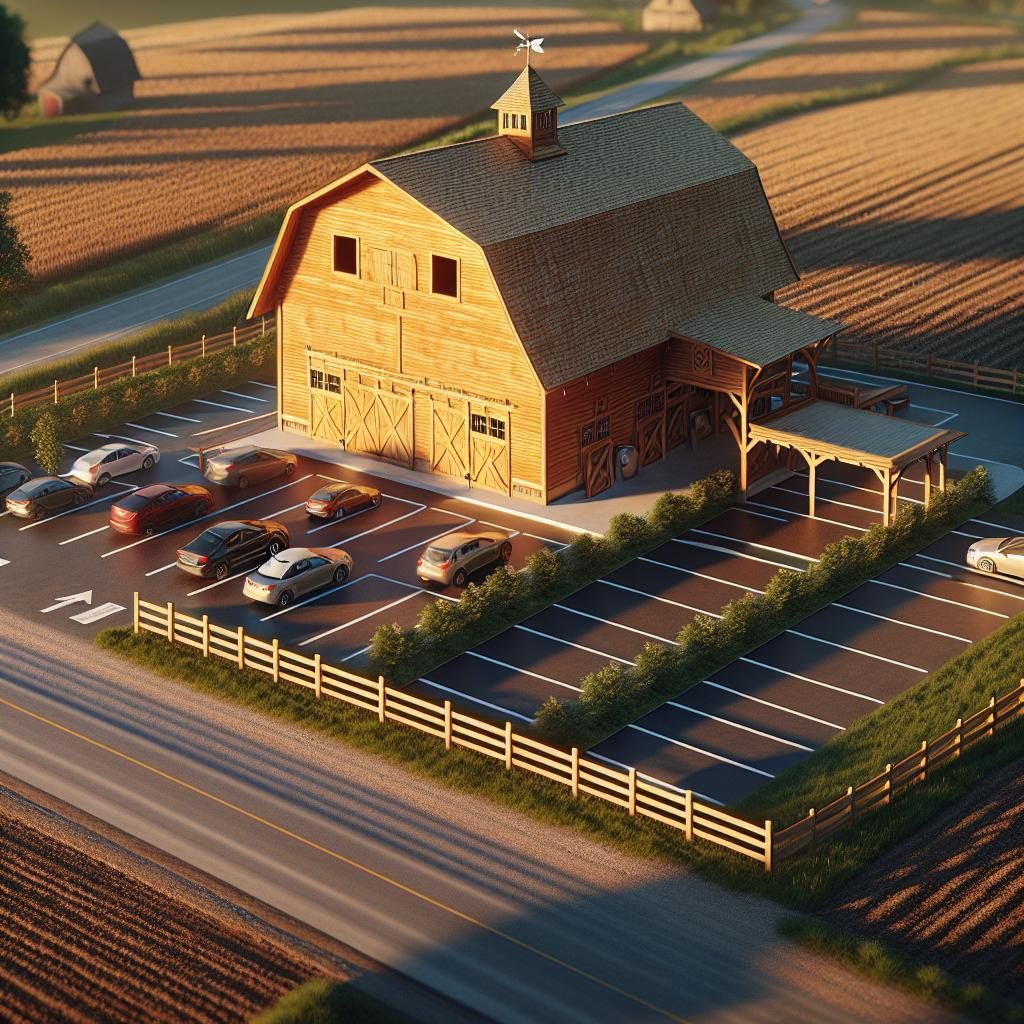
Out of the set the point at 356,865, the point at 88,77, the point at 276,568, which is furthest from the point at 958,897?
the point at 88,77

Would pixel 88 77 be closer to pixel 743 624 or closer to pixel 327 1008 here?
pixel 743 624

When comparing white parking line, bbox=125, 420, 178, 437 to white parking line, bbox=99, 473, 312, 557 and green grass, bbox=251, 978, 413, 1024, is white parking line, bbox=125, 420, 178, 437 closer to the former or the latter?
white parking line, bbox=99, 473, 312, 557

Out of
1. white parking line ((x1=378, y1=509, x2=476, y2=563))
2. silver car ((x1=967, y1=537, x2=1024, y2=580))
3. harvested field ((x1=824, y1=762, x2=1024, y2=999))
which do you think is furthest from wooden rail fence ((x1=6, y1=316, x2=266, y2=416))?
harvested field ((x1=824, y1=762, x2=1024, y2=999))

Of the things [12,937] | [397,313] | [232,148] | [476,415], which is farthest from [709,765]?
[232,148]

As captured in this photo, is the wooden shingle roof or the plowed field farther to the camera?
the wooden shingle roof

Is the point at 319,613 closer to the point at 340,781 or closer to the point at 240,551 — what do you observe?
the point at 240,551

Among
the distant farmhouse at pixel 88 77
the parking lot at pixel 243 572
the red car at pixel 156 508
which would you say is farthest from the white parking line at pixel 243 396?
the distant farmhouse at pixel 88 77
